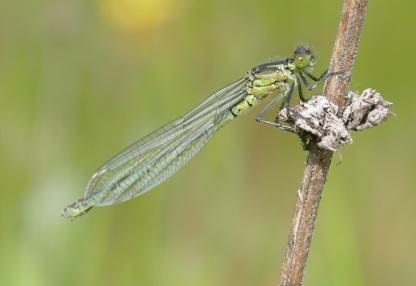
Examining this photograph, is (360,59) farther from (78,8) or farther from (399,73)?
(78,8)

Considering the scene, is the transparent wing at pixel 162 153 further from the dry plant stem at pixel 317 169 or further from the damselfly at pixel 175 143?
the dry plant stem at pixel 317 169

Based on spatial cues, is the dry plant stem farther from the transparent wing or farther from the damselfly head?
the transparent wing

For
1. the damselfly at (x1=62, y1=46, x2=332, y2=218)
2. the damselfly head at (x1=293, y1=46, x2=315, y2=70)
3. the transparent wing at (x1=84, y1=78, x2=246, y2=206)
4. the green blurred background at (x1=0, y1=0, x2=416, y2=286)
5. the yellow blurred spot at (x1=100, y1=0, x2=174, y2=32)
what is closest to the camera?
the damselfly head at (x1=293, y1=46, x2=315, y2=70)

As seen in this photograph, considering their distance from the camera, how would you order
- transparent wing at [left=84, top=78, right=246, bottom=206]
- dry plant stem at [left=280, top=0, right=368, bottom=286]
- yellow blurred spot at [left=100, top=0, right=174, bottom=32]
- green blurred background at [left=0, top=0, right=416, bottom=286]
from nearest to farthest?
dry plant stem at [left=280, top=0, right=368, bottom=286] < transparent wing at [left=84, top=78, right=246, bottom=206] < green blurred background at [left=0, top=0, right=416, bottom=286] < yellow blurred spot at [left=100, top=0, right=174, bottom=32]

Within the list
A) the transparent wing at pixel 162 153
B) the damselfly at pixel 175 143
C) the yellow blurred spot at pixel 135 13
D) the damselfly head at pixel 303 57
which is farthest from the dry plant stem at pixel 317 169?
the yellow blurred spot at pixel 135 13

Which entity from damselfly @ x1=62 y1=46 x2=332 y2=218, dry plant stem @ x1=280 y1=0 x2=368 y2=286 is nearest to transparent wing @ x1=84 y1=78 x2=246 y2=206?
damselfly @ x1=62 y1=46 x2=332 y2=218

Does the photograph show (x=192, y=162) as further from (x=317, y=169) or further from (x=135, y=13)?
(x=317, y=169)

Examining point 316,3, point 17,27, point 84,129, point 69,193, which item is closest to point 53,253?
point 69,193
